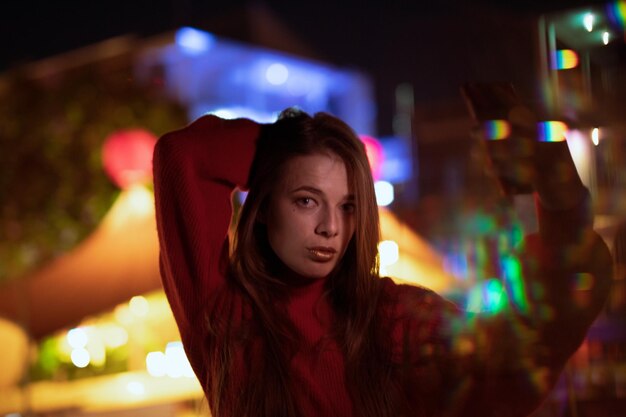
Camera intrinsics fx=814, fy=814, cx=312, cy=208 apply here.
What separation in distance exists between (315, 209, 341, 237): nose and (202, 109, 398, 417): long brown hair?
34 mm

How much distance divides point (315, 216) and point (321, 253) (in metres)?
0.05

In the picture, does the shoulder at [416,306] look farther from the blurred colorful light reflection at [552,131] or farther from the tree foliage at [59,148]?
the tree foliage at [59,148]

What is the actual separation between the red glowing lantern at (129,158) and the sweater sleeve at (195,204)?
411 centimetres

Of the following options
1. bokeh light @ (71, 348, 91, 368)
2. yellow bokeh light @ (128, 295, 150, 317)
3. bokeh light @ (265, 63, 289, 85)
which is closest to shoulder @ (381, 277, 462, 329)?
yellow bokeh light @ (128, 295, 150, 317)

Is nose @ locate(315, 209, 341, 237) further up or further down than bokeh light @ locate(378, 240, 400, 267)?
further down

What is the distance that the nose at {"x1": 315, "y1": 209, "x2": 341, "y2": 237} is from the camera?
1170mm

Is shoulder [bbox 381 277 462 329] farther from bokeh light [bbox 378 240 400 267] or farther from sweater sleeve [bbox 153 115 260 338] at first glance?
bokeh light [bbox 378 240 400 267]

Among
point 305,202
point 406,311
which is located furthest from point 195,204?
point 406,311

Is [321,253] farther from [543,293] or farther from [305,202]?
[543,293]

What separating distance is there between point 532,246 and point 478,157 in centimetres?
21

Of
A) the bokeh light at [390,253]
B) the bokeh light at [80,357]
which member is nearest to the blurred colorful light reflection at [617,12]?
the bokeh light at [390,253]

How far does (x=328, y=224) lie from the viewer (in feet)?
3.84

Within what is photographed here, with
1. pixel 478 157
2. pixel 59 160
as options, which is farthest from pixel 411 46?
pixel 478 157

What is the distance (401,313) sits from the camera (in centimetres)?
120
